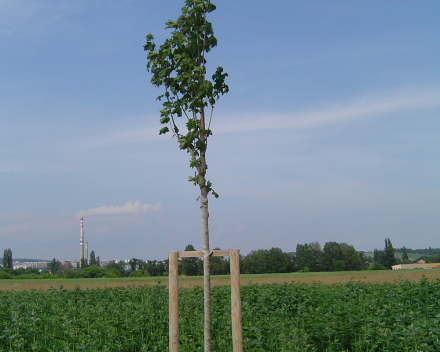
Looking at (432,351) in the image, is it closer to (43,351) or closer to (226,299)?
(226,299)

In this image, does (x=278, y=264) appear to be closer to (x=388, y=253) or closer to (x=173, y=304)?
(x=388, y=253)

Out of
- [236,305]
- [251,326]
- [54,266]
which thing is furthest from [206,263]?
[54,266]

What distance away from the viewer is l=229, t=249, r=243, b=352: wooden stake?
15.4 feet

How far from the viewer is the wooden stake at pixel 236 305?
470cm

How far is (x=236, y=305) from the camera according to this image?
4773mm

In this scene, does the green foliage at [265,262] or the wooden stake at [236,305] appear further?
the green foliage at [265,262]

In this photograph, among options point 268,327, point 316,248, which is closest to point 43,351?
point 268,327

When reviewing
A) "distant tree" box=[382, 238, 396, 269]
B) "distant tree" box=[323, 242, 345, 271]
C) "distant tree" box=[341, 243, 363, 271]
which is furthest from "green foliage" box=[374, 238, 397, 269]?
"distant tree" box=[323, 242, 345, 271]

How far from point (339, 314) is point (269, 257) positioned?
150 feet

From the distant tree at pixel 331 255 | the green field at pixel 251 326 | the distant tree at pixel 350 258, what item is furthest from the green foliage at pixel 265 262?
the green field at pixel 251 326

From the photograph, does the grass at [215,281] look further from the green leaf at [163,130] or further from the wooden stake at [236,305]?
the green leaf at [163,130]

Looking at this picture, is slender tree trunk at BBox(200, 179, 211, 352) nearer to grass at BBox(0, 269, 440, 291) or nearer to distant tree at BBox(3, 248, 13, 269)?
grass at BBox(0, 269, 440, 291)

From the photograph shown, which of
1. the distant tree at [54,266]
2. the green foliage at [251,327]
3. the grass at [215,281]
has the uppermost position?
the green foliage at [251,327]

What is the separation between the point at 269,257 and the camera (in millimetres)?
54219
